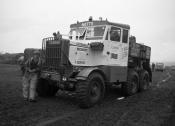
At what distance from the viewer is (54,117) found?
21.7ft

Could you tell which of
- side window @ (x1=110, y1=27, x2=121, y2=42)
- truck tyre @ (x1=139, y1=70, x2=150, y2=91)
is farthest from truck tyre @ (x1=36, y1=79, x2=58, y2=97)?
truck tyre @ (x1=139, y1=70, x2=150, y2=91)

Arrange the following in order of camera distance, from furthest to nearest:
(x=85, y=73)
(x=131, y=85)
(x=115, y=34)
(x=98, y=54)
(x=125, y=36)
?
(x=131, y=85)
(x=125, y=36)
(x=115, y=34)
(x=98, y=54)
(x=85, y=73)

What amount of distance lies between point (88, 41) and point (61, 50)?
1.57m

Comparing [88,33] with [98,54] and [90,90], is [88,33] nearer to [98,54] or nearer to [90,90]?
[98,54]

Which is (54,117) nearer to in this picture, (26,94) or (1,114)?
(1,114)

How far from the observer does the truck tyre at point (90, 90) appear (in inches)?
296

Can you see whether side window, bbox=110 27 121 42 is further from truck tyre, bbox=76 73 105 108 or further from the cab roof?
truck tyre, bbox=76 73 105 108

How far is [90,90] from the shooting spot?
7961 millimetres

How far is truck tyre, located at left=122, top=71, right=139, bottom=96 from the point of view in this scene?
1047 centimetres

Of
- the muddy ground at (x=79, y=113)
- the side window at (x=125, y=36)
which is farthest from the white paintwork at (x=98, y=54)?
the muddy ground at (x=79, y=113)

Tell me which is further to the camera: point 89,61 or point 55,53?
point 89,61

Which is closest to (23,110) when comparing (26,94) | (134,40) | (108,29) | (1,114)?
(1,114)

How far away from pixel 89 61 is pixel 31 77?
2.22 metres

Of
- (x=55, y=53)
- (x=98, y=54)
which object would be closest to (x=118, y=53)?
(x=98, y=54)
